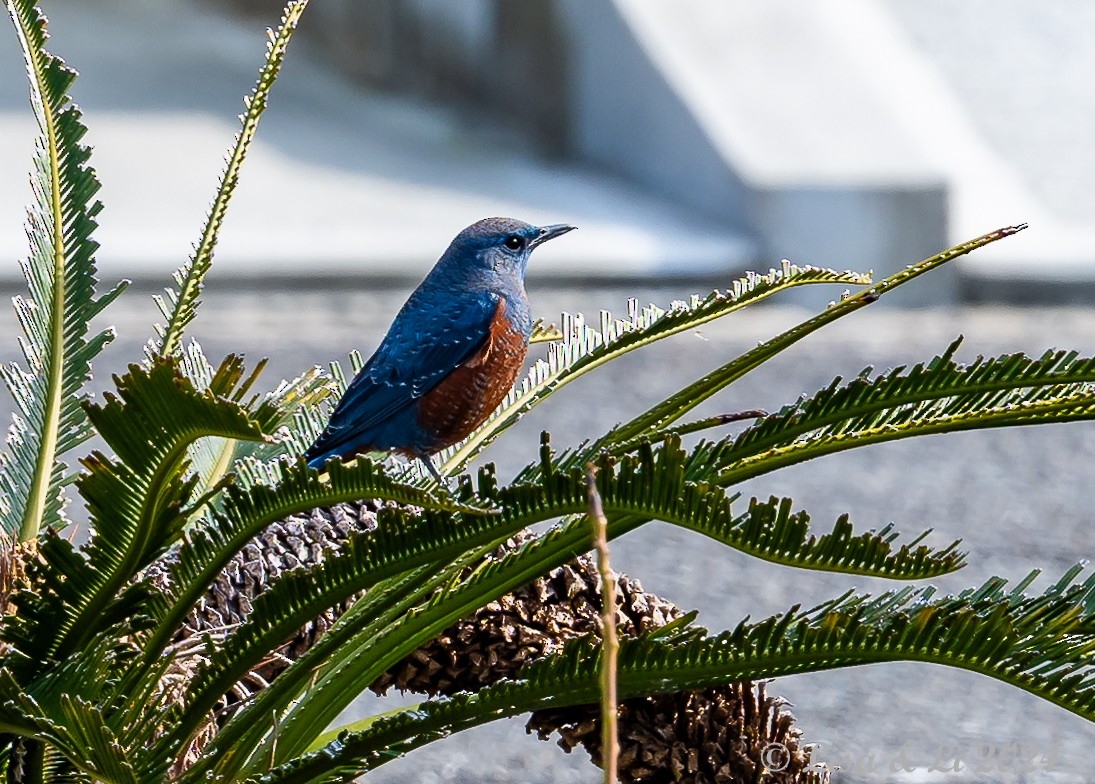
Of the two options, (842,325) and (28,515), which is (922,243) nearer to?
(842,325)

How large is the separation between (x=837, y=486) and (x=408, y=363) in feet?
10.1

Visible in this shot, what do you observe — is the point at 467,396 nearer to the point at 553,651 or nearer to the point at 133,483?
the point at 553,651

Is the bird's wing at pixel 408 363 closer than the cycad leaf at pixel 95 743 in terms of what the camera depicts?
No

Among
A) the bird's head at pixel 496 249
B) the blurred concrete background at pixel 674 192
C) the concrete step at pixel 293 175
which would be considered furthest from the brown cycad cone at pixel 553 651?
the concrete step at pixel 293 175

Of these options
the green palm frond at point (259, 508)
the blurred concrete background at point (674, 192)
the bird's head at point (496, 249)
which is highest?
the blurred concrete background at point (674, 192)

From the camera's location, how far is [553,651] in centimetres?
179

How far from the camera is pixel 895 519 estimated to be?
4.87 meters

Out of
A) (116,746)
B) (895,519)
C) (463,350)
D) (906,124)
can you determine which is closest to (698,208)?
(906,124)

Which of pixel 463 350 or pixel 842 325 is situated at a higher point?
pixel 842 325

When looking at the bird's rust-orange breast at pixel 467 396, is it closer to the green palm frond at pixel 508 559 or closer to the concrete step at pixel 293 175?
the green palm frond at pixel 508 559

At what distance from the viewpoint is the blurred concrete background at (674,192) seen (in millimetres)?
4918

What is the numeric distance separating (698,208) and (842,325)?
1125mm

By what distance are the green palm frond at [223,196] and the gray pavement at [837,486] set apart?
178 centimetres

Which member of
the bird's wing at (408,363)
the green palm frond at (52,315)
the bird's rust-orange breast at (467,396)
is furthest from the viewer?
the bird's rust-orange breast at (467,396)
